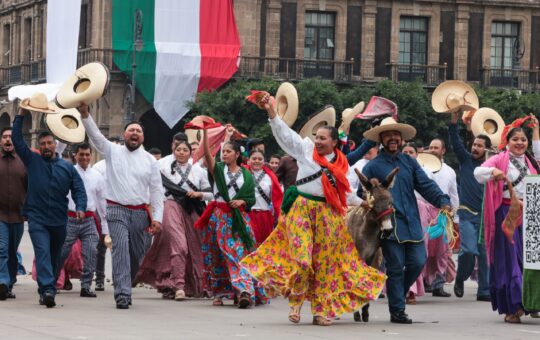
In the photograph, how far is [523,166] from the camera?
15.2 metres

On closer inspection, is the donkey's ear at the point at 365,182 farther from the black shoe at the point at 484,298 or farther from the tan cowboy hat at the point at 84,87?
the black shoe at the point at 484,298

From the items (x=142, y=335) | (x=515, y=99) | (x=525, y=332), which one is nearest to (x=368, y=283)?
(x=525, y=332)

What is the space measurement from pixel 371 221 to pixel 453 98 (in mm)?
3109

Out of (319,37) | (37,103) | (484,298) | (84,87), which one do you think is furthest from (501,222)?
(319,37)

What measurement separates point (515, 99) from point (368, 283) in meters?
34.6

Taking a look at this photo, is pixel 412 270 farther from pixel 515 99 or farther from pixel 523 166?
pixel 515 99

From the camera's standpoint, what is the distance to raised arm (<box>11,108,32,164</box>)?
16.0 metres

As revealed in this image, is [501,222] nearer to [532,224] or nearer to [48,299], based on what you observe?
[532,224]

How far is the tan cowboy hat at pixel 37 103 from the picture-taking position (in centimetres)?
1603

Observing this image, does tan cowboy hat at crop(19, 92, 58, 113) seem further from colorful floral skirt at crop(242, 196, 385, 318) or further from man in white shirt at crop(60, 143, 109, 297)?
colorful floral skirt at crop(242, 196, 385, 318)

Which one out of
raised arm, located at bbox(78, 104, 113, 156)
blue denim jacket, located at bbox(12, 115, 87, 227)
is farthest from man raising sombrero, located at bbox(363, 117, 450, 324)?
blue denim jacket, located at bbox(12, 115, 87, 227)

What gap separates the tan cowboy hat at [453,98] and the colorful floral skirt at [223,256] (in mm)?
2515

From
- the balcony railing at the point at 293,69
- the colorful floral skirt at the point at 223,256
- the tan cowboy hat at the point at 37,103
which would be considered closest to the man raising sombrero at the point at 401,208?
the colorful floral skirt at the point at 223,256

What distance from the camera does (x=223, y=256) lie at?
55.5 feet
